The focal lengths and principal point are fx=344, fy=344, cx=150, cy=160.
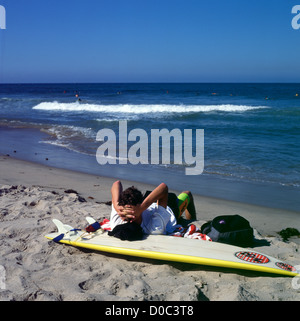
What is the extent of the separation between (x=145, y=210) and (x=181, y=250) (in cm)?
77

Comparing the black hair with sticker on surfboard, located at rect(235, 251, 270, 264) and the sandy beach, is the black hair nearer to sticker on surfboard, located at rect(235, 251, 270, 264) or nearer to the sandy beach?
the sandy beach

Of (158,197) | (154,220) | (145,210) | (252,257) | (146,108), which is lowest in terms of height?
(252,257)

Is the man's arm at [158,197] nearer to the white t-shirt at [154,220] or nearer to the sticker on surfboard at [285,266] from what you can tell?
the white t-shirt at [154,220]

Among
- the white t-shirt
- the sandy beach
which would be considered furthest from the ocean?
the white t-shirt

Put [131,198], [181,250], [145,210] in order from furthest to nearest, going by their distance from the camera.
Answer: [145,210] < [131,198] < [181,250]

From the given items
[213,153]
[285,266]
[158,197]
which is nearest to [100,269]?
[158,197]

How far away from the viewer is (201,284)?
3.37 metres

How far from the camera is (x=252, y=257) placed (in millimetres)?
3717

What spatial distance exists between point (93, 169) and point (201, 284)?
19.1 ft

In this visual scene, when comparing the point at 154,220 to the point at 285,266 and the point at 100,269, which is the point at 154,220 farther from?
the point at 285,266

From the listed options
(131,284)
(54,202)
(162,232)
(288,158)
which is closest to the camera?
(131,284)

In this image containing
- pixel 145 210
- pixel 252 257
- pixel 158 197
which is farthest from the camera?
pixel 145 210
